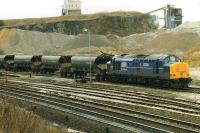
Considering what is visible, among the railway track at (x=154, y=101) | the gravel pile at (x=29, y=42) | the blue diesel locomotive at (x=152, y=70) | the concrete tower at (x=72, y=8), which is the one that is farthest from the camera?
the concrete tower at (x=72, y=8)

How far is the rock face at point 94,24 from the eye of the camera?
131m

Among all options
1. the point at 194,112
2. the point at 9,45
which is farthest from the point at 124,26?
the point at 194,112

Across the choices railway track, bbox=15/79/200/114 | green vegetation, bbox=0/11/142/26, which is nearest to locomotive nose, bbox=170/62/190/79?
railway track, bbox=15/79/200/114

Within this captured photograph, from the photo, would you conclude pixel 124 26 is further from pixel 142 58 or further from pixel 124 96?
pixel 124 96

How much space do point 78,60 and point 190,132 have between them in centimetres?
3590

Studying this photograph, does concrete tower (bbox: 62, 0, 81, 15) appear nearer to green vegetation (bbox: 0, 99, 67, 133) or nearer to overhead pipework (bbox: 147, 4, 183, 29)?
overhead pipework (bbox: 147, 4, 183, 29)

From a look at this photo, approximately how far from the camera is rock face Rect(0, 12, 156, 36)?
131 m

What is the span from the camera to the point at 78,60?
175 ft

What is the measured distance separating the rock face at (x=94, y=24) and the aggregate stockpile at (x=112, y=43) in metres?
12.7

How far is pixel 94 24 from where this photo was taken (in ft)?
430

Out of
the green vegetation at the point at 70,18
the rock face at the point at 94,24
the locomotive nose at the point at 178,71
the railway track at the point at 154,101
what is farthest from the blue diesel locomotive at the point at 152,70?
the green vegetation at the point at 70,18

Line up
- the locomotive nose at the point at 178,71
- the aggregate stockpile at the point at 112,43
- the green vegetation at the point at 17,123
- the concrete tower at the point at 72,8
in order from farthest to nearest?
the concrete tower at the point at 72,8, the aggregate stockpile at the point at 112,43, the locomotive nose at the point at 178,71, the green vegetation at the point at 17,123

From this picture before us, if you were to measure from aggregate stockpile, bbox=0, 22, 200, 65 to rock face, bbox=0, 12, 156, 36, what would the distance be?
41.5ft

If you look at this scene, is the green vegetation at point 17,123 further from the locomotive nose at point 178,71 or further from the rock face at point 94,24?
the rock face at point 94,24
